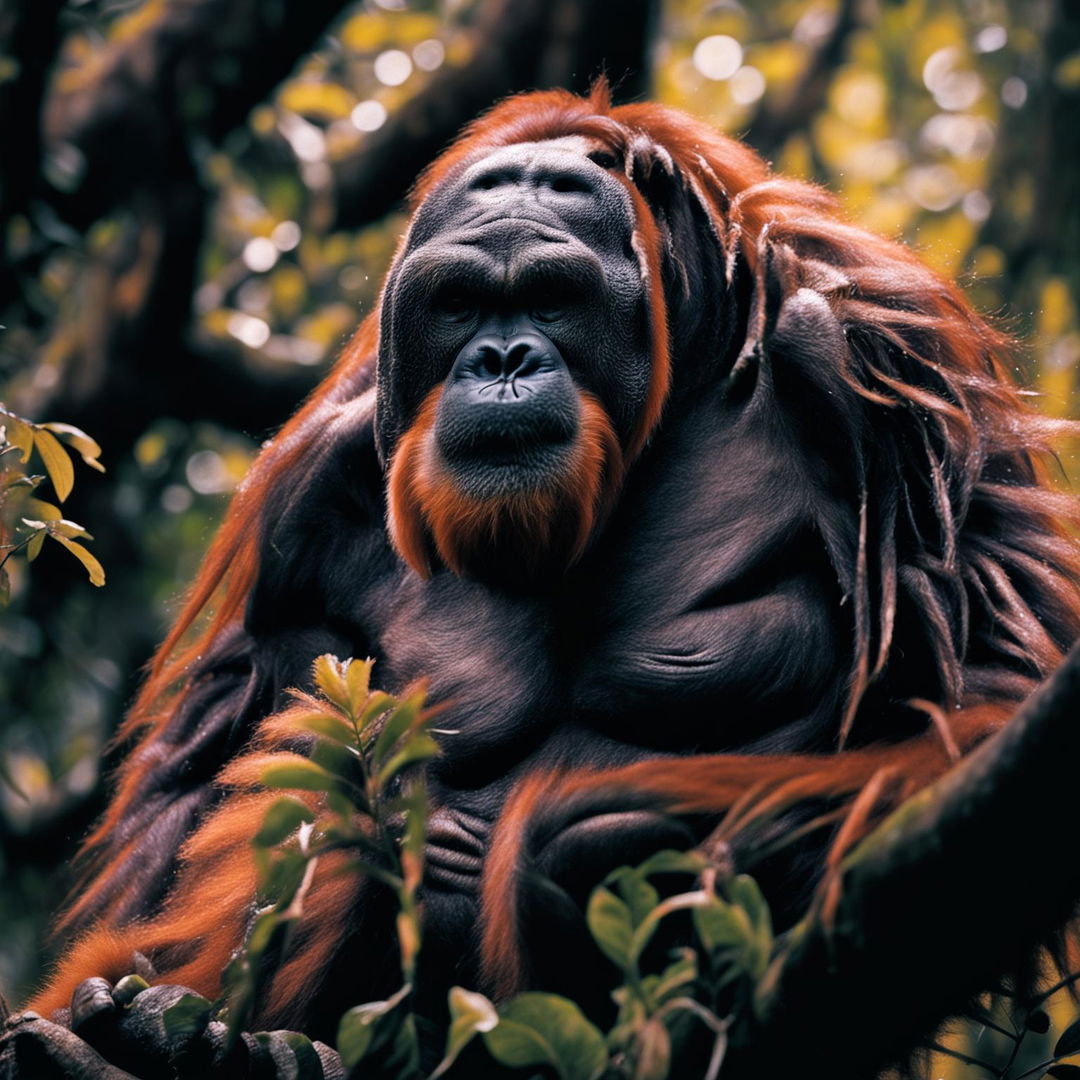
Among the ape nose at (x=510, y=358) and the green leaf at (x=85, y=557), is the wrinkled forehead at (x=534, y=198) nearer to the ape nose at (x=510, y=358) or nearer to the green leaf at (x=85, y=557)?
the ape nose at (x=510, y=358)

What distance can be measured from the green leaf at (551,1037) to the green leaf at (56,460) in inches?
40.9

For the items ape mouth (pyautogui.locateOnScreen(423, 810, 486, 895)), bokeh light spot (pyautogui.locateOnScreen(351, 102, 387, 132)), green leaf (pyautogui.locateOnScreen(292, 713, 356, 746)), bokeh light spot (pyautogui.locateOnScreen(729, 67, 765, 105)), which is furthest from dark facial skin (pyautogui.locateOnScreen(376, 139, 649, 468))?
bokeh light spot (pyautogui.locateOnScreen(729, 67, 765, 105))

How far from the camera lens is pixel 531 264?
2477mm

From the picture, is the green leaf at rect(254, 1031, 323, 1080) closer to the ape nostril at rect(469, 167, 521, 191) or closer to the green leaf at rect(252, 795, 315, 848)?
the green leaf at rect(252, 795, 315, 848)

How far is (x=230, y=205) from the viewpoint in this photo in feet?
18.5

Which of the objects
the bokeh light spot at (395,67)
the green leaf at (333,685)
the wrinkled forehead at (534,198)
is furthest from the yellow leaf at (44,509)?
the bokeh light spot at (395,67)

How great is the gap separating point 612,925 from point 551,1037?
127 millimetres

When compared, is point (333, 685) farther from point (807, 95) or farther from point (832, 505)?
point (807, 95)

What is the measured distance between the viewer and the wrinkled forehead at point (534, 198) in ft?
8.53

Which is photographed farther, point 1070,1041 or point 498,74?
point 498,74

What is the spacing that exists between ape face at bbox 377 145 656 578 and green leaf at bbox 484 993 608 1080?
1.04m

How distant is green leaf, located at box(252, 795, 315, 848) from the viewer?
1499 mm

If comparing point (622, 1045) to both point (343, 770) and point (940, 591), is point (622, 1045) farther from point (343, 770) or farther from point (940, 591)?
point (940, 591)

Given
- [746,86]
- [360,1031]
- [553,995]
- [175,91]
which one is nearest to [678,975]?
[553,995]
